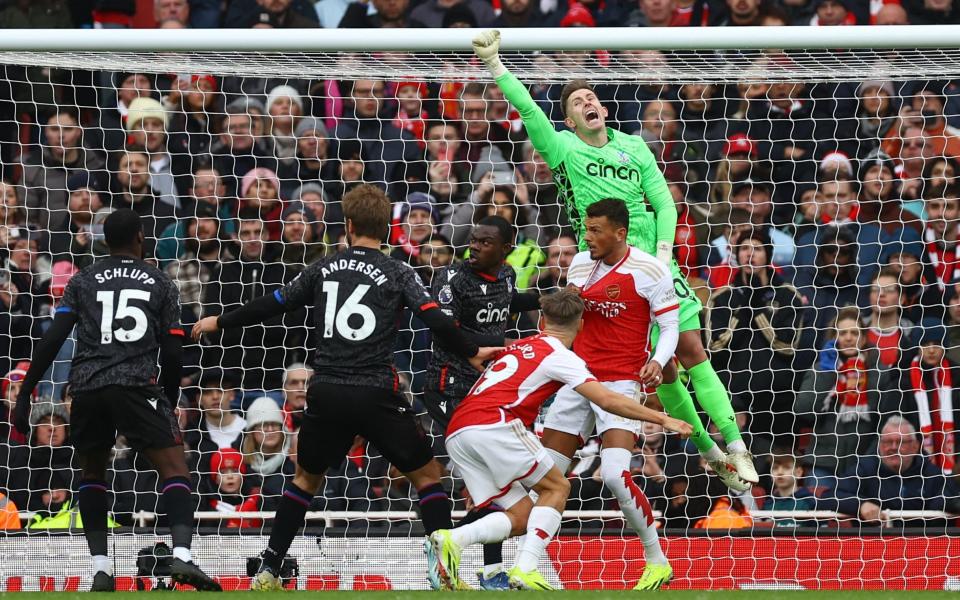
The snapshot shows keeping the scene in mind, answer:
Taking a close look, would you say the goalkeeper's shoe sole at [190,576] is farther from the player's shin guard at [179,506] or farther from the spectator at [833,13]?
the spectator at [833,13]

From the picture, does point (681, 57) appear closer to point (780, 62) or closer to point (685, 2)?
point (780, 62)

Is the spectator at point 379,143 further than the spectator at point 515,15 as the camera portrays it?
No

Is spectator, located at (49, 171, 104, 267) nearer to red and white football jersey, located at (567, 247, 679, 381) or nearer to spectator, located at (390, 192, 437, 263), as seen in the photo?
spectator, located at (390, 192, 437, 263)

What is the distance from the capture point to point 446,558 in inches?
229

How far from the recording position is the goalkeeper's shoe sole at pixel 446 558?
19.0ft

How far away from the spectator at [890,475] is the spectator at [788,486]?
0.74 feet

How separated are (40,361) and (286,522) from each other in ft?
4.71

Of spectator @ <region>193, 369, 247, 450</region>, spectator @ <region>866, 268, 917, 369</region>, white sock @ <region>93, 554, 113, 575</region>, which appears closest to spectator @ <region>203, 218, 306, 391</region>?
spectator @ <region>193, 369, 247, 450</region>

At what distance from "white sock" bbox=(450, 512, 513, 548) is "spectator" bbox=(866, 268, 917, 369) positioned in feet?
12.5

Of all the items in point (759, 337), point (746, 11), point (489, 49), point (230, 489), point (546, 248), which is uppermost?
point (746, 11)

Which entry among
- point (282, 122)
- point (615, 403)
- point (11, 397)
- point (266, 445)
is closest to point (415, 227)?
point (282, 122)

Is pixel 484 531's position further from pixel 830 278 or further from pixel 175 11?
pixel 175 11

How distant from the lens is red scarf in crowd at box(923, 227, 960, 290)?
895 cm

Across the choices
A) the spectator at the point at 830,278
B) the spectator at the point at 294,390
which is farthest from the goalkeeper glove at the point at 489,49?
the spectator at the point at 830,278
